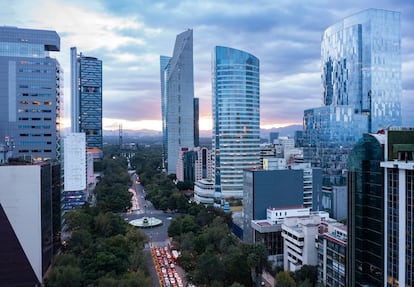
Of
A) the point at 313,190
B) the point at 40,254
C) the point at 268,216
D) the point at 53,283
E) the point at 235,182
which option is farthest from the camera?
the point at 235,182

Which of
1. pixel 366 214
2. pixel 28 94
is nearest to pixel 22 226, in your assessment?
pixel 366 214

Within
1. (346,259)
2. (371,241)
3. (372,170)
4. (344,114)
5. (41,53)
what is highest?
(41,53)

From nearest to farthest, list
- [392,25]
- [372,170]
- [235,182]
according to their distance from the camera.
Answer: [372,170], [235,182], [392,25]

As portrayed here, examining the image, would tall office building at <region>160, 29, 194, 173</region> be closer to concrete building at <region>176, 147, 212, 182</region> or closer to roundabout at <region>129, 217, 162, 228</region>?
concrete building at <region>176, 147, 212, 182</region>

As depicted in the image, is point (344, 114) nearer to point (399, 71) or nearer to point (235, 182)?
point (399, 71)

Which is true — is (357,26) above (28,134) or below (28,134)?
above

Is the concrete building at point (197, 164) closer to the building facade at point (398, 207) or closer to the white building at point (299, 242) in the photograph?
the white building at point (299, 242)

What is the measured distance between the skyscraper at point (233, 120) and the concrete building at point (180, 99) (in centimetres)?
3569

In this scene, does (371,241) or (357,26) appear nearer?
(371,241)

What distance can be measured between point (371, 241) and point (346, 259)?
2114mm

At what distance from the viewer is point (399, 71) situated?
5672cm

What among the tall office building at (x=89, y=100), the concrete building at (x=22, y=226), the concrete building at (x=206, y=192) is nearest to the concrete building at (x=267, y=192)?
the concrete building at (x=206, y=192)

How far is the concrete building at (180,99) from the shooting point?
3413 inches

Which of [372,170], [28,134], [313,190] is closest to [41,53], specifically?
[28,134]
